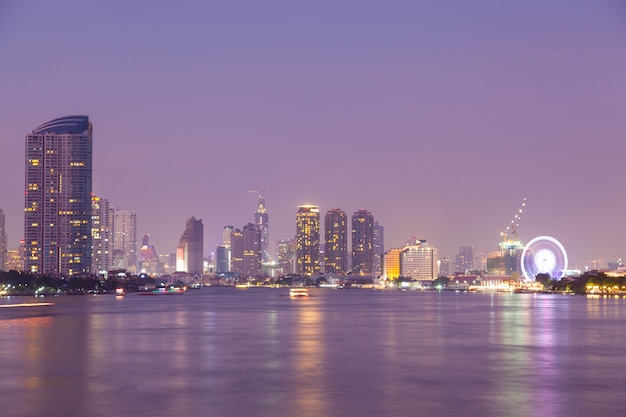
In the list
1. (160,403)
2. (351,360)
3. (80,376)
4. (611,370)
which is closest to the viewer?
(160,403)

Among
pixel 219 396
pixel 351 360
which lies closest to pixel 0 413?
pixel 219 396

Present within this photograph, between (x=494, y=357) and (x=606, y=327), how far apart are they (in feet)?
101

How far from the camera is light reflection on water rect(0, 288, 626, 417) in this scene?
32156mm

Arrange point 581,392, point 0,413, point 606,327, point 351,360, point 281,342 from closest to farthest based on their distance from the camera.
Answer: point 0,413, point 581,392, point 351,360, point 281,342, point 606,327

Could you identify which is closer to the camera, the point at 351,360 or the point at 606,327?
the point at 351,360

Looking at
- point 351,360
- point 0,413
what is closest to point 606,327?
point 351,360

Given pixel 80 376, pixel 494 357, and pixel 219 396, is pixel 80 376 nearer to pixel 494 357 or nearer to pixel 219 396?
pixel 219 396

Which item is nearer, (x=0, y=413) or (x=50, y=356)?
(x=0, y=413)

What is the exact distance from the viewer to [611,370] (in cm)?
4356

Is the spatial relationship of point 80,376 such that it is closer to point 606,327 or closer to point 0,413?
point 0,413

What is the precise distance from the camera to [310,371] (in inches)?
1662

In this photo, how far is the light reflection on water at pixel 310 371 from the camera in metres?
32.2

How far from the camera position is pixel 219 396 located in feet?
114

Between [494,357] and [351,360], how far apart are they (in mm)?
8506
